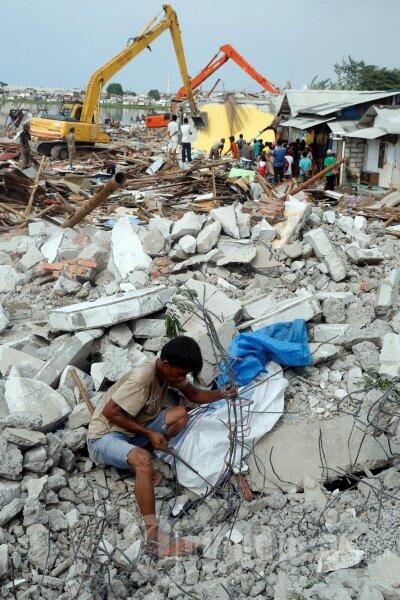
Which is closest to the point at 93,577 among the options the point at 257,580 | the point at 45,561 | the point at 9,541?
the point at 45,561

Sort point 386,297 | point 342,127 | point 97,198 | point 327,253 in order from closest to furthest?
point 386,297 < point 327,253 < point 97,198 < point 342,127

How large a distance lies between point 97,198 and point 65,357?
450cm

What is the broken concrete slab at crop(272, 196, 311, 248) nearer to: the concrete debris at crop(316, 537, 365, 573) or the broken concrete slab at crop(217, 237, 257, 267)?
the broken concrete slab at crop(217, 237, 257, 267)

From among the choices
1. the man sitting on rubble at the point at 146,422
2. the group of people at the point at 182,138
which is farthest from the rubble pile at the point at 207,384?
the group of people at the point at 182,138

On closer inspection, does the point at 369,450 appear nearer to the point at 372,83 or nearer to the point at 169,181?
the point at 169,181

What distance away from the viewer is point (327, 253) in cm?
690

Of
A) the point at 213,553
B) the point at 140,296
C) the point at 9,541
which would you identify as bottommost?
the point at 213,553

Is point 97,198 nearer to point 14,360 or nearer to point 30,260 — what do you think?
point 30,260

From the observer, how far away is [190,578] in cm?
327

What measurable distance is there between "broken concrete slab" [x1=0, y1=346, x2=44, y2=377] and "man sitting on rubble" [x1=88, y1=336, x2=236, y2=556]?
1.16 metres

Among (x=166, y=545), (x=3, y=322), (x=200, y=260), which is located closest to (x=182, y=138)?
(x=200, y=260)

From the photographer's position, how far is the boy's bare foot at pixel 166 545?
3.37m

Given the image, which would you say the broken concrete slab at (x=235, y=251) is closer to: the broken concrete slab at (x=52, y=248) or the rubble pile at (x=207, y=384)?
the rubble pile at (x=207, y=384)

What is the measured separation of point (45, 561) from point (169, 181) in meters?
9.84
